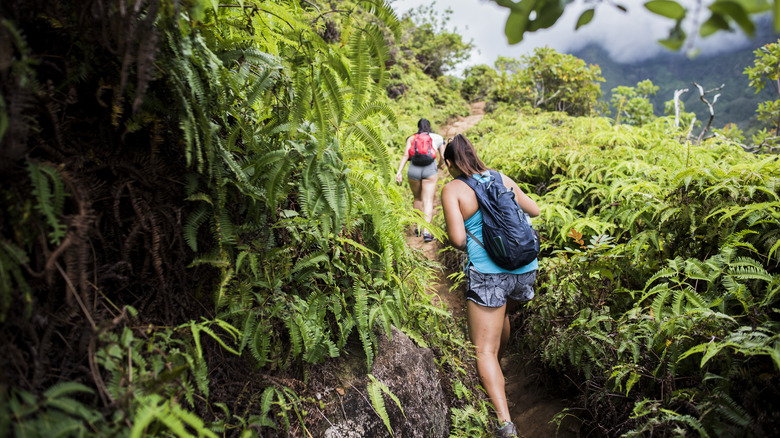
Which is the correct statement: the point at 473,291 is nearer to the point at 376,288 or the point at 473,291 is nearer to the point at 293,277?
the point at 376,288

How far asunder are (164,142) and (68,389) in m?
1.07

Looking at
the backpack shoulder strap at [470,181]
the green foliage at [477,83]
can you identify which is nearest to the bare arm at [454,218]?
the backpack shoulder strap at [470,181]

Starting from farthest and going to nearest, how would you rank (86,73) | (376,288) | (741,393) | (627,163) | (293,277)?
(627,163)
(376,288)
(293,277)
(741,393)
(86,73)

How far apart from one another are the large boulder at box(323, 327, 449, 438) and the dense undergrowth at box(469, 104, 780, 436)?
1130 millimetres

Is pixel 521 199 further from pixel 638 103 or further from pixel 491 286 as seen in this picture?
pixel 638 103

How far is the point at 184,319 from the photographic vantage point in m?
1.75

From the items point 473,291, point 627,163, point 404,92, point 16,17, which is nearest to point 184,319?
point 16,17

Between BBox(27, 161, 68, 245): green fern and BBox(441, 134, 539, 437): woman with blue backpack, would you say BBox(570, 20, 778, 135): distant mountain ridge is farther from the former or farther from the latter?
BBox(27, 161, 68, 245): green fern

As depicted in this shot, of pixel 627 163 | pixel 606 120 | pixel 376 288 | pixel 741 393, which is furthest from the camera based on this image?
pixel 606 120

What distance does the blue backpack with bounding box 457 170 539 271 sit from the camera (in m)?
2.73

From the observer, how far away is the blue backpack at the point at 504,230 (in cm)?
273

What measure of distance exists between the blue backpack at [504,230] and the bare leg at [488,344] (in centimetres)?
39

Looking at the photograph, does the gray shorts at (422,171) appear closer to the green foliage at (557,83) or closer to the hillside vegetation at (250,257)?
the hillside vegetation at (250,257)

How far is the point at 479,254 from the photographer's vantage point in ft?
9.41
